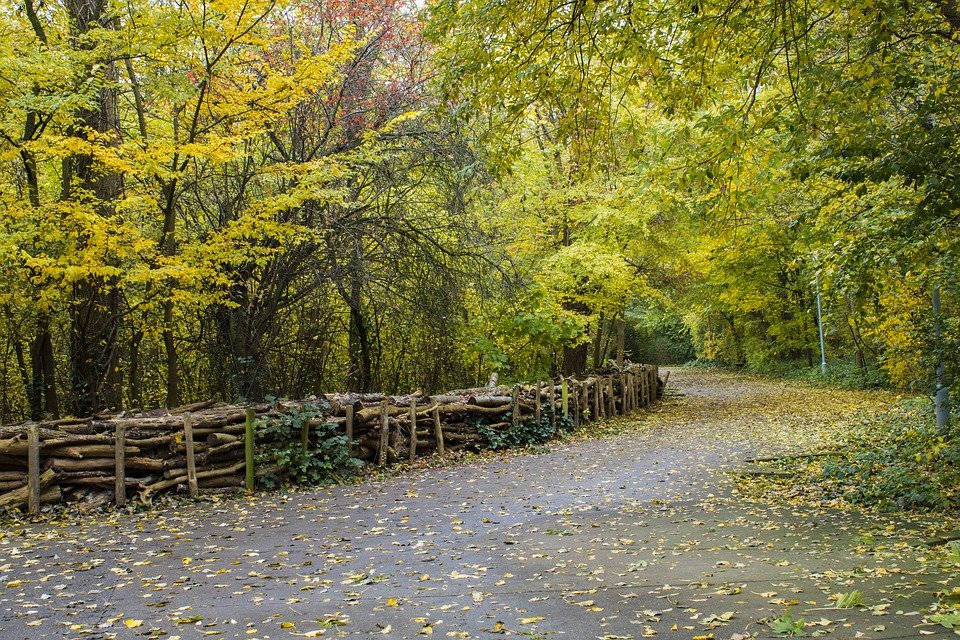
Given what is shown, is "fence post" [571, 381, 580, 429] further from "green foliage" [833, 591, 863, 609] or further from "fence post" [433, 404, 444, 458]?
"green foliage" [833, 591, 863, 609]

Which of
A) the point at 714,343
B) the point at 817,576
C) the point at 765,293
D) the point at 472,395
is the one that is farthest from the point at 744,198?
the point at 714,343

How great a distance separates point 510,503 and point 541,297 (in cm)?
781

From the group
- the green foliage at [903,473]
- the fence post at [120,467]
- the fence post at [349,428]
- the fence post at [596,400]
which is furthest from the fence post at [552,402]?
the fence post at [120,467]

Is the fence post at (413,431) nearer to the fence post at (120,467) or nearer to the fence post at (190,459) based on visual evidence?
the fence post at (190,459)

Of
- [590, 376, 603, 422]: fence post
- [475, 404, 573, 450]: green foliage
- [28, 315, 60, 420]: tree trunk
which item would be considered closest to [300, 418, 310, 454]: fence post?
[475, 404, 573, 450]: green foliage

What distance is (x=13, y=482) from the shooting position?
823 cm

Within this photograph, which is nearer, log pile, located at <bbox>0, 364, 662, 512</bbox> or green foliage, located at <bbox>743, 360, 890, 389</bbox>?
log pile, located at <bbox>0, 364, 662, 512</bbox>

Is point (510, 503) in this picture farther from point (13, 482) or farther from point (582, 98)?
point (13, 482)

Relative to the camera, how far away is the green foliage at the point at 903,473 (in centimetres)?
740

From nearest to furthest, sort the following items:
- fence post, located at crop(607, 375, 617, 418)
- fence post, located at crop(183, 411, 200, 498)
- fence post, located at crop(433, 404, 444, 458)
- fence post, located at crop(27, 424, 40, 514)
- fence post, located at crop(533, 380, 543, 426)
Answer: fence post, located at crop(27, 424, 40, 514) → fence post, located at crop(183, 411, 200, 498) → fence post, located at crop(433, 404, 444, 458) → fence post, located at crop(533, 380, 543, 426) → fence post, located at crop(607, 375, 617, 418)

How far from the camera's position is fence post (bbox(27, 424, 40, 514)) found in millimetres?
8086

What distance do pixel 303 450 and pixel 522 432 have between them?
484 cm

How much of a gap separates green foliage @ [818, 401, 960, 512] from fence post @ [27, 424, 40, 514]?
28.8 ft

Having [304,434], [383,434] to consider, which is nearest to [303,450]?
[304,434]
